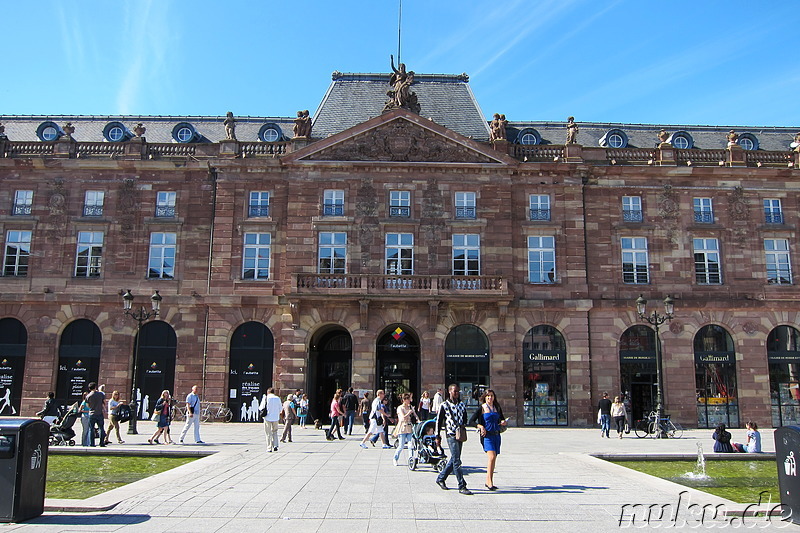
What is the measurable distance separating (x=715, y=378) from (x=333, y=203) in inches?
854

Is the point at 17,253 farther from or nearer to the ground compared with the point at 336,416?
farther from the ground

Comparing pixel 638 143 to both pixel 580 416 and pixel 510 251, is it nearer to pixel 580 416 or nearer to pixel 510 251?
pixel 510 251

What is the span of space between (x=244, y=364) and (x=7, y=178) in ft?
53.7

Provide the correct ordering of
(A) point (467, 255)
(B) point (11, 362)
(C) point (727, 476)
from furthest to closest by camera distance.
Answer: (A) point (467, 255), (B) point (11, 362), (C) point (727, 476)

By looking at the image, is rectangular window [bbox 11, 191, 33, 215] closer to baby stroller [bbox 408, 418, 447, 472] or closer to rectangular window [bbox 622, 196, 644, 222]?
baby stroller [bbox 408, 418, 447, 472]

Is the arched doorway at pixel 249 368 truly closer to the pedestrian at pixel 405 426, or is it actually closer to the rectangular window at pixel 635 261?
the pedestrian at pixel 405 426

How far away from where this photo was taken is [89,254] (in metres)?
34.7

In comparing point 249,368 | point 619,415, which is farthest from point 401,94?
point 619,415

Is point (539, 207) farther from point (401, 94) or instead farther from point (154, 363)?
point (154, 363)

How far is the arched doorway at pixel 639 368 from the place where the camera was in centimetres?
3375

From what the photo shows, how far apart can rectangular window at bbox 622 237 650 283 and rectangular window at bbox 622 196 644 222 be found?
110cm

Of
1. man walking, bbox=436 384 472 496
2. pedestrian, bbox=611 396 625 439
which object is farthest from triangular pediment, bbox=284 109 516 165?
man walking, bbox=436 384 472 496

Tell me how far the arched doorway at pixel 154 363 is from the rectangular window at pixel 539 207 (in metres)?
19.8

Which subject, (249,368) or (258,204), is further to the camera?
(258,204)
